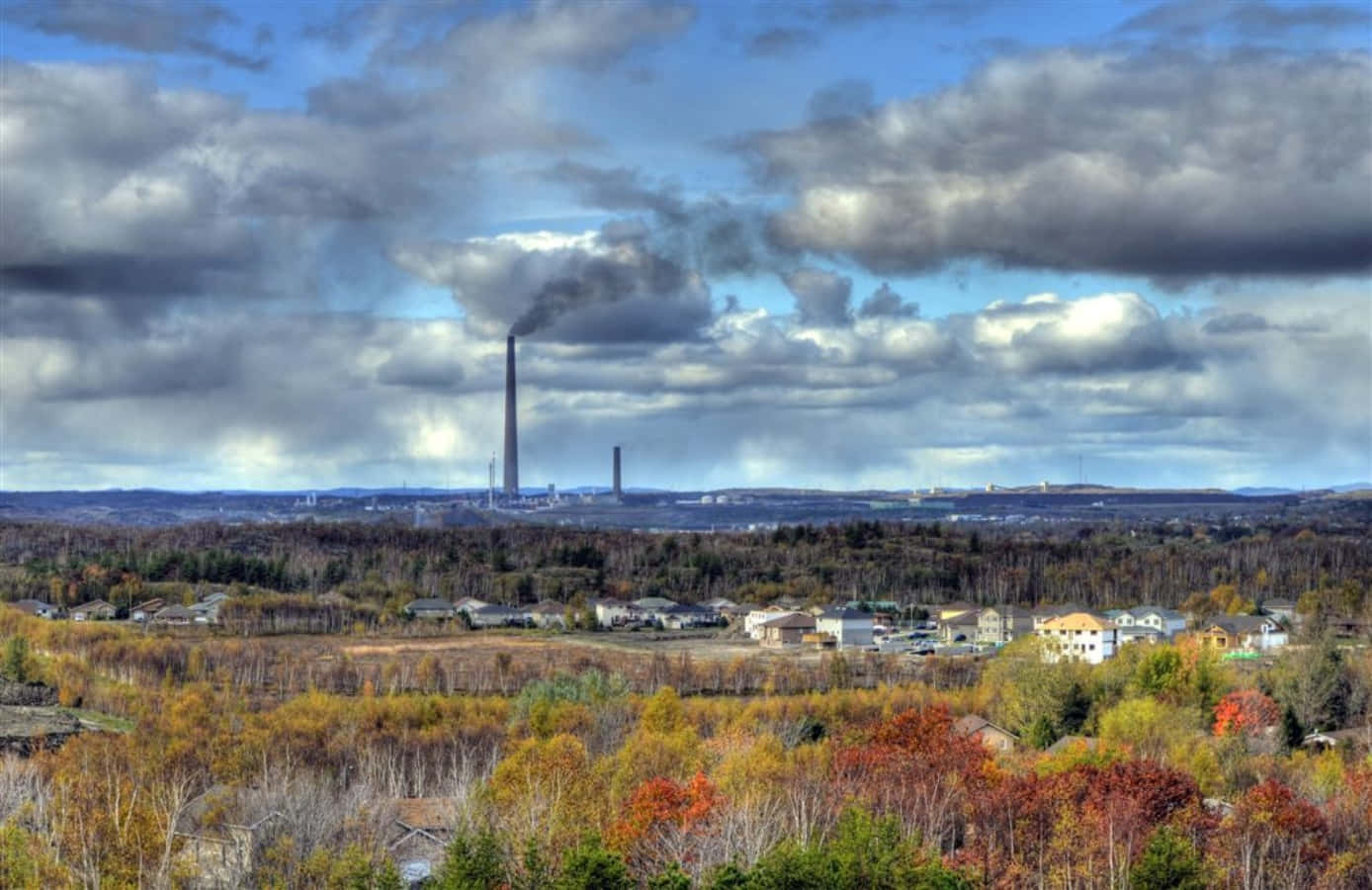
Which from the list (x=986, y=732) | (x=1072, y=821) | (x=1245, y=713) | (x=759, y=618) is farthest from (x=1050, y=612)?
(x=1072, y=821)

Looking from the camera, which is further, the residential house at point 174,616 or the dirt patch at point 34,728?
the residential house at point 174,616

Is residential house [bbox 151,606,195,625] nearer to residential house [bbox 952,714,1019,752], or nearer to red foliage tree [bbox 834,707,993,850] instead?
residential house [bbox 952,714,1019,752]

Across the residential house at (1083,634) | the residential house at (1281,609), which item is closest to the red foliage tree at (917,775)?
the residential house at (1083,634)

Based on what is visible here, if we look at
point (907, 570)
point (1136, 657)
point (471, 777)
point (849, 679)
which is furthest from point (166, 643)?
point (907, 570)

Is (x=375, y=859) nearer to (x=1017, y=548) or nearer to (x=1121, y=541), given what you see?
(x=1017, y=548)

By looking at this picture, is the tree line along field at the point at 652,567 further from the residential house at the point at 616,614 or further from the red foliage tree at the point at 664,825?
the red foliage tree at the point at 664,825

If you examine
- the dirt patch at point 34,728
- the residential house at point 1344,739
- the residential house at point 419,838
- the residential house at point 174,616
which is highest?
the residential house at point 174,616
